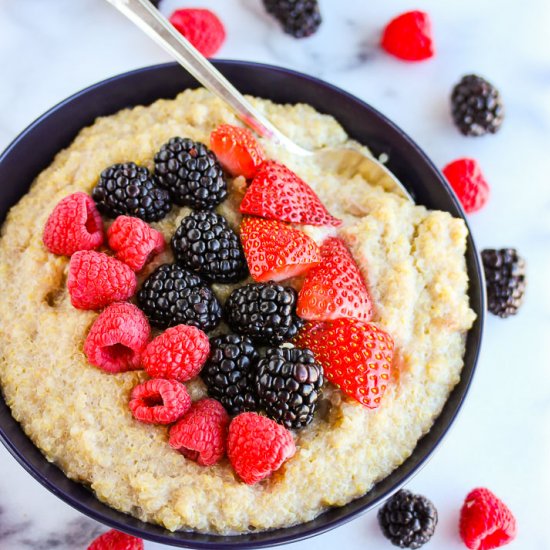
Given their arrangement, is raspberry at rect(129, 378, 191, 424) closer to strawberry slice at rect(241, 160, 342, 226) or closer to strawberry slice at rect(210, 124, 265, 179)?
strawberry slice at rect(241, 160, 342, 226)

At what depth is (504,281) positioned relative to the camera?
12.2ft

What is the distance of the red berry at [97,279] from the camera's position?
281 cm

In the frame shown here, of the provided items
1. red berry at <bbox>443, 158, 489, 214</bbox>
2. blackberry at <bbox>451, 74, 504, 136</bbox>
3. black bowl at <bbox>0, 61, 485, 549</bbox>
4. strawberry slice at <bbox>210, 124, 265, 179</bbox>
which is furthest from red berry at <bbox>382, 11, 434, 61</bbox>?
strawberry slice at <bbox>210, 124, 265, 179</bbox>

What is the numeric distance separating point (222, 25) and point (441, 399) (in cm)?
230

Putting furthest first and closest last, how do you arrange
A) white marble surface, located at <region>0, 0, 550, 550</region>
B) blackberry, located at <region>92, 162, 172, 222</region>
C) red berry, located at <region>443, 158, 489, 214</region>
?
1. red berry, located at <region>443, 158, 489, 214</region>
2. white marble surface, located at <region>0, 0, 550, 550</region>
3. blackberry, located at <region>92, 162, 172, 222</region>

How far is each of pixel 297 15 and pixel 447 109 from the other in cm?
95

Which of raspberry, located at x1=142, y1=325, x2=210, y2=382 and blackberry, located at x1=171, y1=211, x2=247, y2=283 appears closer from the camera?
raspberry, located at x1=142, y1=325, x2=210, y2=382

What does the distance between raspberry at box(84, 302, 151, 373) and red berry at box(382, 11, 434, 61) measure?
2.13 meters

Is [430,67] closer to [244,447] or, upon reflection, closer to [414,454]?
[414,454]

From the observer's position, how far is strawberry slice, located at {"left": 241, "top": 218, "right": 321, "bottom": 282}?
288cm

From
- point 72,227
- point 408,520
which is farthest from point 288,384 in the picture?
point 408,520

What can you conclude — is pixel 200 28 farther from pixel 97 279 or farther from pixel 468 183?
pixel 97 279

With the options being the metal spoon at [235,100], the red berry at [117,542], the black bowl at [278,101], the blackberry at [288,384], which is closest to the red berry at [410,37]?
the black bowl at [278,101]

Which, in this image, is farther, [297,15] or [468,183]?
[297,15]
